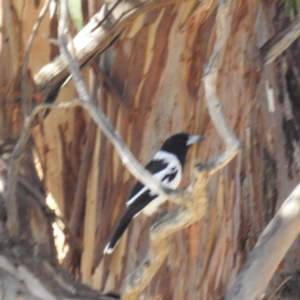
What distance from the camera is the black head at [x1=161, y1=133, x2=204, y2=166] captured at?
2.45m

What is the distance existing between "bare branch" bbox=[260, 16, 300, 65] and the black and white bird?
375 mm

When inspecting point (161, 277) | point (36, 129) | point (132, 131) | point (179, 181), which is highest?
point (36, 129)

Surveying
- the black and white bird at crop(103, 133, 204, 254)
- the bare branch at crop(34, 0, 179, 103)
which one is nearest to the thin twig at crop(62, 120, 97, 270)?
the black and white bird at crop(103, 133, 204, 254)

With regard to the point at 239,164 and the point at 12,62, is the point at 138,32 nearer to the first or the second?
the point at 12,62

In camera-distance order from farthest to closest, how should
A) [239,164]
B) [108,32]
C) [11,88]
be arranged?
1. [239,164]
2. [11,88]
3. [108,32]

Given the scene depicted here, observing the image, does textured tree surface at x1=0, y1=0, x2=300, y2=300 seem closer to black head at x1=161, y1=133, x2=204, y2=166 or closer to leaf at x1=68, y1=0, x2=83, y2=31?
black head at x1=161, y1=133, x2=204, y2=166

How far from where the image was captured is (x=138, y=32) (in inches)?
92.9

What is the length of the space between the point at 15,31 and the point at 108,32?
1.68 feet

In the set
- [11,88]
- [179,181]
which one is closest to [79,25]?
[11,88]

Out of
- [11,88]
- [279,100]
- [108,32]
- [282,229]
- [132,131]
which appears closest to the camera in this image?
[282,229]

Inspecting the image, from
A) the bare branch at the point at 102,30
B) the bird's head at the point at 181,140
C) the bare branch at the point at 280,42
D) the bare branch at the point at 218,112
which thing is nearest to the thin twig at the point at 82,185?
the bird's head at the point at 181,140

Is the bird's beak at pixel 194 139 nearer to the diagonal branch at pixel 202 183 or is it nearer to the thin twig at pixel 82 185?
the thin twig at pixel 82 185

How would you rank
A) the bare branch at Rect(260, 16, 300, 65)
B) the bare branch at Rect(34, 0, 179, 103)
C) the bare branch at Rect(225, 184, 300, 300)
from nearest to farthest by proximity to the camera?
1. the bare branch at Rect(225, 184, 300, 300)
2. the bare branch at Rect(34, 0, 179, 103)
3. the bare branch at Rect(260, 16, 300, 65)

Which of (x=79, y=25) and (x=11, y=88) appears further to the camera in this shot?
(x=11, y=88)
